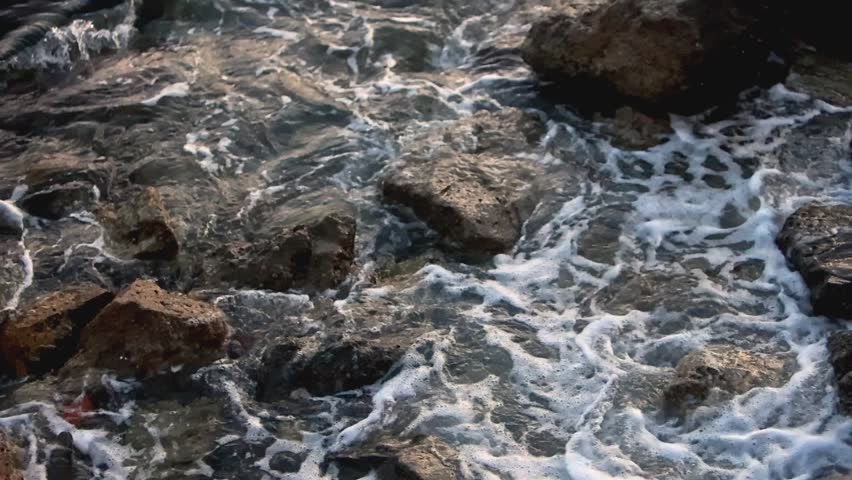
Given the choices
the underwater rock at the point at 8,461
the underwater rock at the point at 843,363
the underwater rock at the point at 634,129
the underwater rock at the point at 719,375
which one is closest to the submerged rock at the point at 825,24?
the underwater rock at the point at 634,129

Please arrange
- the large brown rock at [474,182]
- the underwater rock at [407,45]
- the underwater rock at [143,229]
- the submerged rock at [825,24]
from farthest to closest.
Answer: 1. the underwater rock at [407,45]
2. the submerged rock at [825,24]
3. the large brown rock at [474,182]
4. the underwater rock at [143,229]

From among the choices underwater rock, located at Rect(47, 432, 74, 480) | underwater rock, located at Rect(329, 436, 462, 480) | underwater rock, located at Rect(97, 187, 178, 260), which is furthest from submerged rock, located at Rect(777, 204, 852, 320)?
underwater rock, located at Rect(47, 432, 74, 480)

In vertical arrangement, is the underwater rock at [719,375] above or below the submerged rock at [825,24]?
below

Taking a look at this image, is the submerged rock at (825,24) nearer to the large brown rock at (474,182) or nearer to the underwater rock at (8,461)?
the large brown rock at (474,182)

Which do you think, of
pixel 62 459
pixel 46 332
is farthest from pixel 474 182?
pixel 62 459

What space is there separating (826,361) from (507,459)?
182 cm

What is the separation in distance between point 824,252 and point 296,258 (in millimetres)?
3128

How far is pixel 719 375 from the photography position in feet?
15.8

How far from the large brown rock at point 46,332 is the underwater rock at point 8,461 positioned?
24.6 inches

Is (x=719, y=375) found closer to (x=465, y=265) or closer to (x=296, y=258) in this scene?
(x=465, y=265)

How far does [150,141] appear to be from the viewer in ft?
23.2

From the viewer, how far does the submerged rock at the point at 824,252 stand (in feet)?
16.9

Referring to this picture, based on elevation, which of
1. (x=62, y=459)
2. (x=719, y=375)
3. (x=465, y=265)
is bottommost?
(x=62, y=459)

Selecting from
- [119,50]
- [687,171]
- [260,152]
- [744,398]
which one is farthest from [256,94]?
[744,398]
